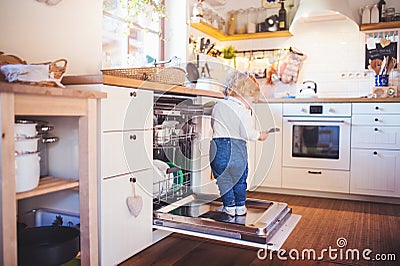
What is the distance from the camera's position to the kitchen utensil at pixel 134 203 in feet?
5.81

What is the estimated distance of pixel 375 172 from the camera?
10.2 ft

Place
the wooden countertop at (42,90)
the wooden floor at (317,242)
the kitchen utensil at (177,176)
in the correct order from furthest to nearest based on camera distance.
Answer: the kitchen utensil at (177,176)
the wooden floor at (317,242)
the wooden countertop at (42,90)

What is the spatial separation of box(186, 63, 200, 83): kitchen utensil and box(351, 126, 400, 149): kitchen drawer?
1.42m

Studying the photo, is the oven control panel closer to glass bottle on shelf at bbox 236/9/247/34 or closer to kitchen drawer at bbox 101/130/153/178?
glass bottle on shelf at bbox 236/9/247/34

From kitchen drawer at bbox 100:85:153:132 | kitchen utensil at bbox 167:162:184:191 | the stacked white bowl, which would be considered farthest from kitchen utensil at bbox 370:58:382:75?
the stacked white bowl

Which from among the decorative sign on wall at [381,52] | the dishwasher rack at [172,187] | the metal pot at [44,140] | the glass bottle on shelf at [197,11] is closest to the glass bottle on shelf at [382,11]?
the decorative sign on wall at [381,52]

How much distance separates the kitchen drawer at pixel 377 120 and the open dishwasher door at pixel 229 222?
130 centimetres

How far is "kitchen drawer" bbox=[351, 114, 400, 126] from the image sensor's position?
3.02 m

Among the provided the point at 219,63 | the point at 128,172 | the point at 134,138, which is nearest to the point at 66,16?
the point at 134,138

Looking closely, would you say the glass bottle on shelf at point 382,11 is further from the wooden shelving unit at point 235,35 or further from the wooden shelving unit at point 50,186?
the wooden shelving unit at point 50,186

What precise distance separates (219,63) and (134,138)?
216 cm

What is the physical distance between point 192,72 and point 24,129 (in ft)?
6.71

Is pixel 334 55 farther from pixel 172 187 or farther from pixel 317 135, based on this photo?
pixel 172 187

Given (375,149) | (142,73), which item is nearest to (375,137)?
(375,149)
